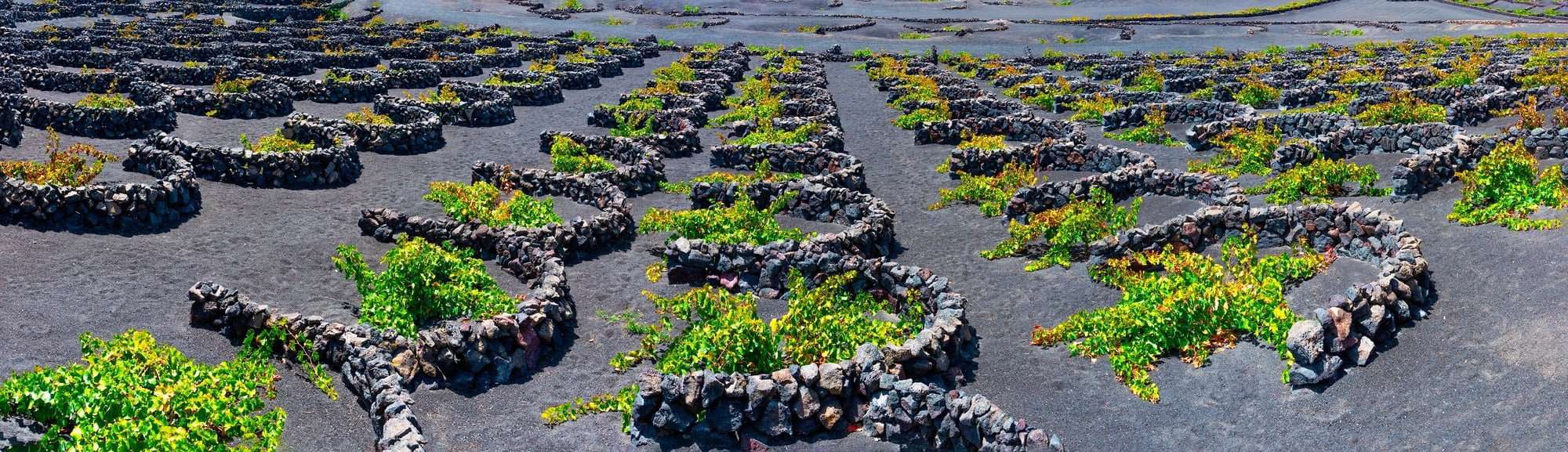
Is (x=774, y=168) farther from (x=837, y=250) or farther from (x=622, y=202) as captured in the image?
(x=837, y=250)

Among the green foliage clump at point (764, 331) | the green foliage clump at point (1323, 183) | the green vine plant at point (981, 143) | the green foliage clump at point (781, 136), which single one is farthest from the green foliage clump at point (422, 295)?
the green vine plant at point (981, 143)

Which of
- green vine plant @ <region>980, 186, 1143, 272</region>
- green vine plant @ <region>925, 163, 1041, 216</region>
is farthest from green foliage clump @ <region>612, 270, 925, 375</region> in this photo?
green vine plant @ <region>925, 163, 1041, 216</region>

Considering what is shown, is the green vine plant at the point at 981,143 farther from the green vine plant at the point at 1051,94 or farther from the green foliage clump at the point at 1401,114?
the green foliage clump at the point at 1401,114

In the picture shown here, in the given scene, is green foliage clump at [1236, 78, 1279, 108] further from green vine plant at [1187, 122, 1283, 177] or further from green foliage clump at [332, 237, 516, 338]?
green foliage clump at [332, 237, 516, 338]

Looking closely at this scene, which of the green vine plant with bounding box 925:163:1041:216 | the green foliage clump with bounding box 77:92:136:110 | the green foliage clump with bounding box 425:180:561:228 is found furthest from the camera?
the green foliage clump with bounding box 77:92:136:110

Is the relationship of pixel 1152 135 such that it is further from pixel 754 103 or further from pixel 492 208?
pixel 492 208

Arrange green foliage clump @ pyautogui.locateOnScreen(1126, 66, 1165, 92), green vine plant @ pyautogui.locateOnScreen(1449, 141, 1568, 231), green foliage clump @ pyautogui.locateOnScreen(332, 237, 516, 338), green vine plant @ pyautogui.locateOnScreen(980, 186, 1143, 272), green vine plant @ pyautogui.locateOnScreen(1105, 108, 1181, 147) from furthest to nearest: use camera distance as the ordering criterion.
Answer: green foliage clump @ pyautogui.locateOnScreen(1126, 66, 1165, 92) < green vine plant @ pyautogui.locateOnScreen(1105, 108, 1181, 147) < green vine plant @ pyautogui.locateOnScreen(980, 186, 1143, 272) < green vine plant @ pyautogui.locateOnScreen(1449, 141, 1568, 231) < green foliage clump @ pyautogui.locateOnScreen(332, 237, 516, 338)

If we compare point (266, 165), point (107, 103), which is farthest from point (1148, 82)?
point (107, 103)
